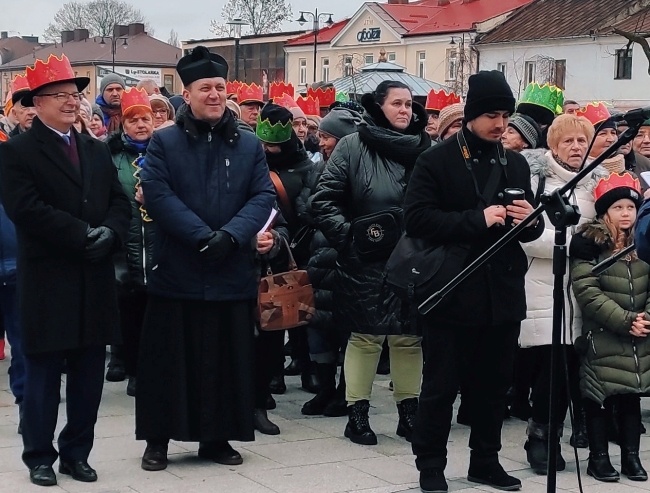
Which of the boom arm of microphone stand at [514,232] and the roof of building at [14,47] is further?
the roof of building at [14,47]

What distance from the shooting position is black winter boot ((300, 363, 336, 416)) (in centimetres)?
764

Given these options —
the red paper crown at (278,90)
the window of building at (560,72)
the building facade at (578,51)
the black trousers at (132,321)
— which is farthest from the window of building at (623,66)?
the black trousers at (132,321)

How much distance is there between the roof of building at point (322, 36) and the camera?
80.8 metres

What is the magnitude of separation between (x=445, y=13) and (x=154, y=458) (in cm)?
7008

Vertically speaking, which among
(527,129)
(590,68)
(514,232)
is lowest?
(514,232)

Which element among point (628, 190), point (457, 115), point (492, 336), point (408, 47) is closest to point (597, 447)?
point (492, 336)

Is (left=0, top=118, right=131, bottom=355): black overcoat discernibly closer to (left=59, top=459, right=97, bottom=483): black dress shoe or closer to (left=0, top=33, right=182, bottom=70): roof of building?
(left=59, top=459, right=97, bottom=483): black dress shoe

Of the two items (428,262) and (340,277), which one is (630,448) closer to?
(428,262)

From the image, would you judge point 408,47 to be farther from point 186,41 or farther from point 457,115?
point 457,115

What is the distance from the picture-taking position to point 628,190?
20.8 feet

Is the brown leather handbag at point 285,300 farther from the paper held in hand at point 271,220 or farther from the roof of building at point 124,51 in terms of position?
the roof of building at point 124,51

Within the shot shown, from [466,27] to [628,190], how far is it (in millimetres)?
64366

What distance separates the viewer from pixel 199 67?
6.23 meters

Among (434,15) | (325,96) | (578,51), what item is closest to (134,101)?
(325,96)
